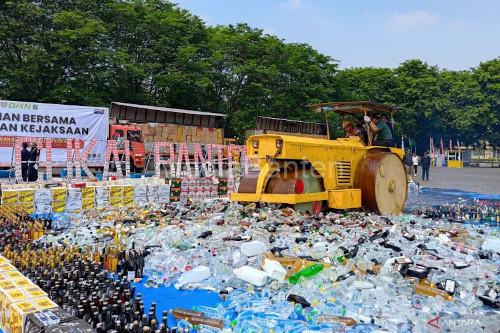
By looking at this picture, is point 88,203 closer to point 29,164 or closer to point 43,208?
point 43,208

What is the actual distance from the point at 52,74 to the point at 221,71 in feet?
38.7

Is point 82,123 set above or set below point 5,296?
above

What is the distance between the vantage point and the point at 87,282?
197 inches

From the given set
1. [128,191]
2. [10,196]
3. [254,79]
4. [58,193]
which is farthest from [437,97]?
[10,196]

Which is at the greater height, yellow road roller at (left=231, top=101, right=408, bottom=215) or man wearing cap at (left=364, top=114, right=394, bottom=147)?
man wearing cap at (left=364, top=114, right=394, bottom=147)

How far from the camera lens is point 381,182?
986cm

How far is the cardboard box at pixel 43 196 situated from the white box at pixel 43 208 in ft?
0.23

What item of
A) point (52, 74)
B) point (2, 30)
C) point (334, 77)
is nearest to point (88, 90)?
point (52, 74)

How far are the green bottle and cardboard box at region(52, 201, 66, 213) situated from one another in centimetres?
725

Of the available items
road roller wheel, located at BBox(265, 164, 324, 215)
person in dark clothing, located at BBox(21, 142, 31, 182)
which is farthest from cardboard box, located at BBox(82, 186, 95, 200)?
person in dark clothing, located at BBox(21, 142, 31, 182)

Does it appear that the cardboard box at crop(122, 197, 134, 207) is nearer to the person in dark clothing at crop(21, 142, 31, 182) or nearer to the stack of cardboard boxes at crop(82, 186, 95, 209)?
the stack of cardboard boxes at crop(82, 186, 95, 209)

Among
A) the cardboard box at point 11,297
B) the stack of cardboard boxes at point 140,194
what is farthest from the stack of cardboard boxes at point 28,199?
the cardboard box at point 11,297

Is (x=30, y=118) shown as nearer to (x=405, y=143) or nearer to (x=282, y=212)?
(x=282, y=212)

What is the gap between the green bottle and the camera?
5234 millimetres
